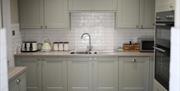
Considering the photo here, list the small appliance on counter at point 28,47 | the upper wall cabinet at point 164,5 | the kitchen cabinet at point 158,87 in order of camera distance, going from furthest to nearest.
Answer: the small appliance on counter at point 28,47 < the kitchen cabinet at point 158,87 < the upper wall cabinet at point 164,5

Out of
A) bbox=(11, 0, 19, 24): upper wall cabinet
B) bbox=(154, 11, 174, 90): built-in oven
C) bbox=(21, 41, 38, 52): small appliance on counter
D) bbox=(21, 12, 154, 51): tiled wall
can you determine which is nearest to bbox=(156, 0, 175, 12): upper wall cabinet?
bbox=(154, 11, 174, 90): built-in oven

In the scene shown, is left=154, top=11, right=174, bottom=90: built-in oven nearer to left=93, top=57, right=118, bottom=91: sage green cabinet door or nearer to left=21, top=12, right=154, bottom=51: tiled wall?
left=93, top=57, right=118, bottom=91: sage green cabinet door

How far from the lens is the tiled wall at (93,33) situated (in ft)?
17.6

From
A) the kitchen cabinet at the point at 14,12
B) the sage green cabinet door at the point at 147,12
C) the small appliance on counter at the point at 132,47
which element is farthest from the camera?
the small appliance on counter at the point at 132,47

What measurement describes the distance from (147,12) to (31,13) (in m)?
2.25

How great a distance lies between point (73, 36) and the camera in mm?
5457

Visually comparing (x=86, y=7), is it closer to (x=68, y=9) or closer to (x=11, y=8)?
(x=68, y=9)

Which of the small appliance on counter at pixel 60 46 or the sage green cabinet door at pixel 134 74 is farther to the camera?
the small appliance on counter at pixel 60 46

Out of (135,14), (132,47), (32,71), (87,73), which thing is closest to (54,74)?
(32,71)

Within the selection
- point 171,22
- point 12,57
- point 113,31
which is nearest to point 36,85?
point 12,57

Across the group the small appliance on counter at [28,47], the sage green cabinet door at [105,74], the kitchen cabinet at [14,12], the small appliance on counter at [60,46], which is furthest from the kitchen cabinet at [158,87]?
the kitchen cabinet at [14,12]

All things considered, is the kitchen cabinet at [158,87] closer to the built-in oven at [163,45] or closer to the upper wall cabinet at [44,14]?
the built-in oven at [163,45]

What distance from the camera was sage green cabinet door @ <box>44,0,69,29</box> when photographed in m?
5.10

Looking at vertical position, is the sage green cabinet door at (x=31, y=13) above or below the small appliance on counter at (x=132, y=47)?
above
